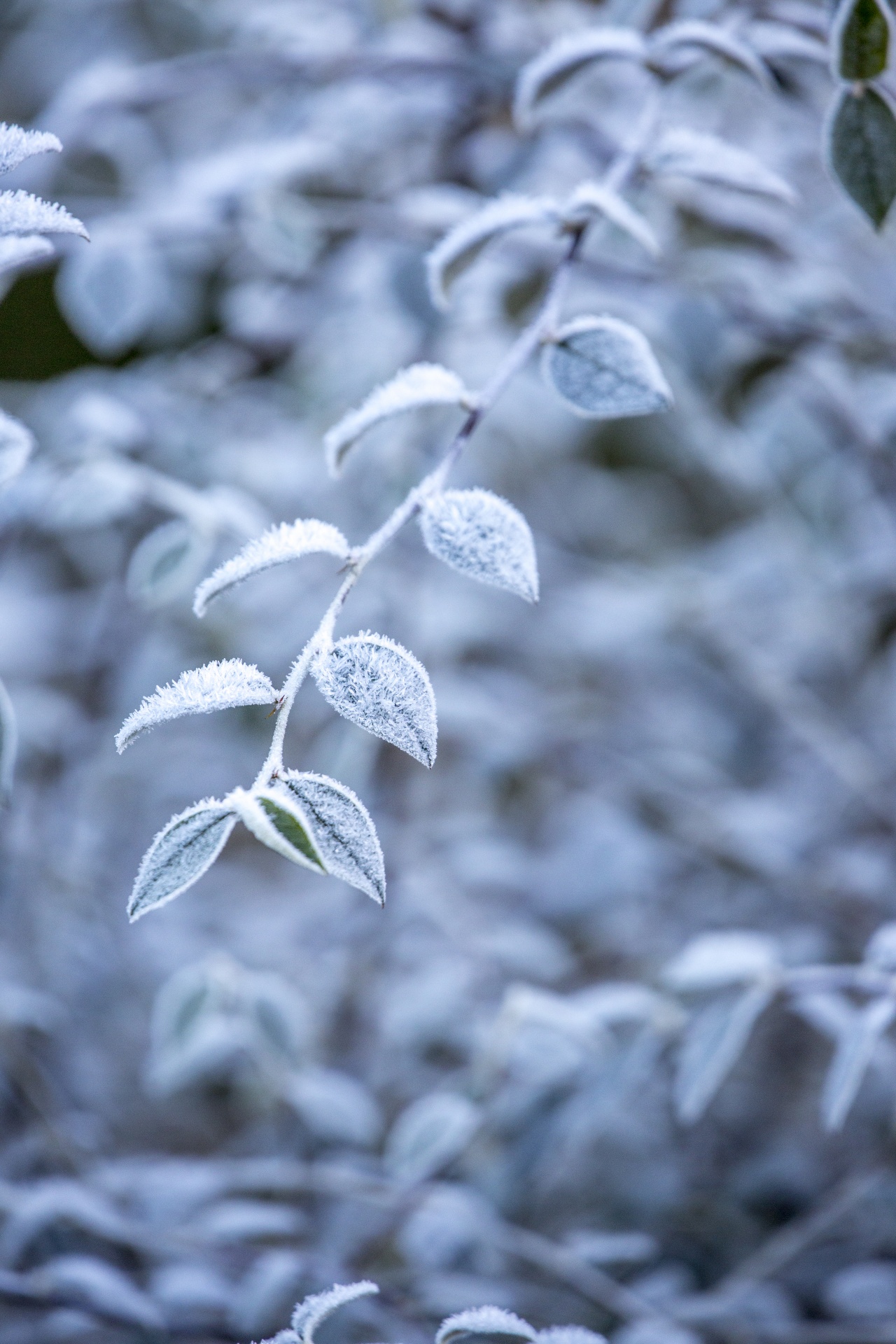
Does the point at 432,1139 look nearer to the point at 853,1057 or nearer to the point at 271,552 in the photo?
the point at 853,1057

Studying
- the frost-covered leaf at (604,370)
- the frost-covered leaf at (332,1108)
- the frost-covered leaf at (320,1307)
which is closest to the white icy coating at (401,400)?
the frost-covered leaf at (604,370)

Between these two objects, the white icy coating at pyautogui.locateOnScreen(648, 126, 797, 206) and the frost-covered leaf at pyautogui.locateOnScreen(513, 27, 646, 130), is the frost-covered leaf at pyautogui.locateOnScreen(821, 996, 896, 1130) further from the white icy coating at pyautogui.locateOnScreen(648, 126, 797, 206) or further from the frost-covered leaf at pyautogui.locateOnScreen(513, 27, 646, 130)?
the frost-covered leaf at pyautogui.locateOnScreen(513, 27, 646, 130)

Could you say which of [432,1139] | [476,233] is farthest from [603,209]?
[432,1139]

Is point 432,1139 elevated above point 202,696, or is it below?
below

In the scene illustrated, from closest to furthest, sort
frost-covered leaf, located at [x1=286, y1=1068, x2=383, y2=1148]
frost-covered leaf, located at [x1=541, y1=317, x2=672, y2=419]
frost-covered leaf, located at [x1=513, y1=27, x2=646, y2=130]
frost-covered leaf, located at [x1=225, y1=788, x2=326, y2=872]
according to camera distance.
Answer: frost-covered leaf, located at [x1=225, y1=788, x2=326, y2=872]
frost-covered leaf, located at [x1=541, y1=317, x2=672, y2=419]
frost-covered leaf, located at [x1=513, y1=27, x2=646, y2=130]
frost-covered leaf, located at [x1=286, y1=1068, x2=383, y2=1148]

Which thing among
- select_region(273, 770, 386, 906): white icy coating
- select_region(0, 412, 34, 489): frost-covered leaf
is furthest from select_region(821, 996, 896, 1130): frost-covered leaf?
select_region(0, 412, 34, 489): frost-covered leaf

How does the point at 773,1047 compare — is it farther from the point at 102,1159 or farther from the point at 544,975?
the point at 102,1159

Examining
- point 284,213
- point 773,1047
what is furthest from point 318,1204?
point 284,213
